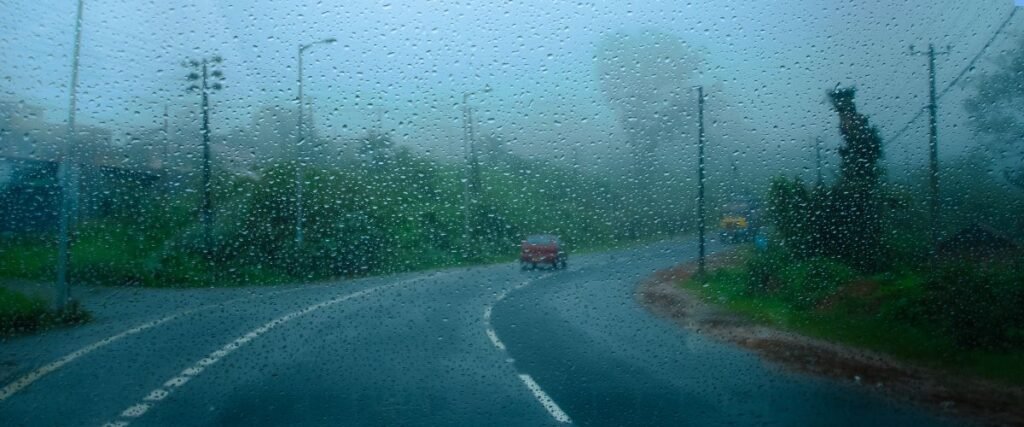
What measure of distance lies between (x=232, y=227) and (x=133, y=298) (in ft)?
3.43

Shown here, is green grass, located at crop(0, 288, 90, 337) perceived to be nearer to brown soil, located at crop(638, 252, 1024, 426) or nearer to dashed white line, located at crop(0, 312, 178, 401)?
dashed white line, located at crop(0, 312, 178, 401)

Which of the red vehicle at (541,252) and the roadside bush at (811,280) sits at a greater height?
the red vehicle at (541,252)

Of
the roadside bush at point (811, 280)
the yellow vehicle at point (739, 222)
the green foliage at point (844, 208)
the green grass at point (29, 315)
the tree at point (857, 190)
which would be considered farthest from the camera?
the roadside bush at point (811, 280)

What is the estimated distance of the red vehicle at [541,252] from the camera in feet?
20.9

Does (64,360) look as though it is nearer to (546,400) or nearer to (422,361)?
(422,361)

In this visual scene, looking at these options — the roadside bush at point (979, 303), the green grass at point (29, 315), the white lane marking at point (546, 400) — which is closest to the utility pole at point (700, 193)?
the white lane marking at point (546, 400)

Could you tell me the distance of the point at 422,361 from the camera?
6.90 meters

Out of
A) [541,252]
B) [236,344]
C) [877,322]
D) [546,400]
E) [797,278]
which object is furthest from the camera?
[877,322]

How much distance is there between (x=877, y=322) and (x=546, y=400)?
3386 mm

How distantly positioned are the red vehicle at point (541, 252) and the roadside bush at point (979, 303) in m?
3.43

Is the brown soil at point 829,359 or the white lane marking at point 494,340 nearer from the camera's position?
the brown soil at point 829,359

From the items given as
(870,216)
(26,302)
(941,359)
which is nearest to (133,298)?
(26,302)

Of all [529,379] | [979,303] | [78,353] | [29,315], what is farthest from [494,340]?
[979,303]

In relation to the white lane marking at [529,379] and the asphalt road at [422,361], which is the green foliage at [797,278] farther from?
the white lane marking at [529,379]
